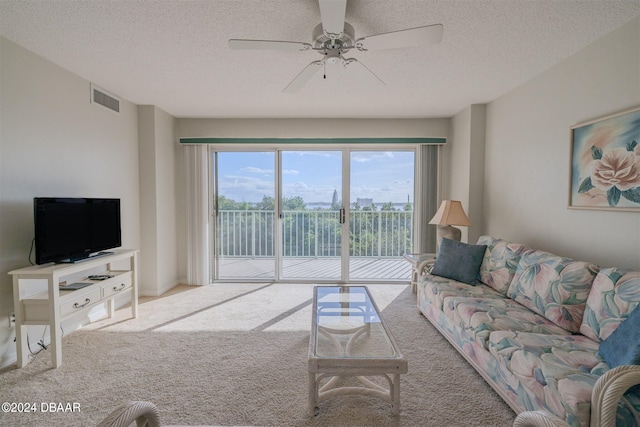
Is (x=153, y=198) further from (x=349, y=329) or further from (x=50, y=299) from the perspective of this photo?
(x=349, y=329)

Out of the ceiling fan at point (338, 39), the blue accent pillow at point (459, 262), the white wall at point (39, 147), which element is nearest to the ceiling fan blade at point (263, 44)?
the ceiling fan at point (338, 39)

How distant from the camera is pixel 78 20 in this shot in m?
1.87

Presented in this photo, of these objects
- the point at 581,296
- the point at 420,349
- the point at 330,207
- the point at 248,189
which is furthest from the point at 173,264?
the point at 581,296

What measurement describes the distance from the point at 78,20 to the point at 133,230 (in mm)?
2294

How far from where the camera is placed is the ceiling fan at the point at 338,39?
153 centimetres

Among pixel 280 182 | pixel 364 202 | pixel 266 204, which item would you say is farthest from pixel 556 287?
pixel 266 204

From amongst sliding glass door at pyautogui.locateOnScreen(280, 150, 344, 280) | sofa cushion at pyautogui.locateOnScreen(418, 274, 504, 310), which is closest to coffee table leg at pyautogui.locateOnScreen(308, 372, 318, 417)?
sofa cushion at pyautogui.locateOnScreen(418, 274, 504, 310)

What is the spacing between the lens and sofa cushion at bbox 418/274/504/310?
242 centimetres

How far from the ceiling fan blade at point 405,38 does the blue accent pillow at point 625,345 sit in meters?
1.67

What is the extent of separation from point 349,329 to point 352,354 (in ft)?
1.12

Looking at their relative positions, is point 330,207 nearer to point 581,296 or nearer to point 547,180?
point 547,180

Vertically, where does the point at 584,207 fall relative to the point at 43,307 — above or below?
above

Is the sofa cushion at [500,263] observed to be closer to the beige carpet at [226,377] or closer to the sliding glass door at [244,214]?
the beige carpet at [226,377]

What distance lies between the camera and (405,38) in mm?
1655
